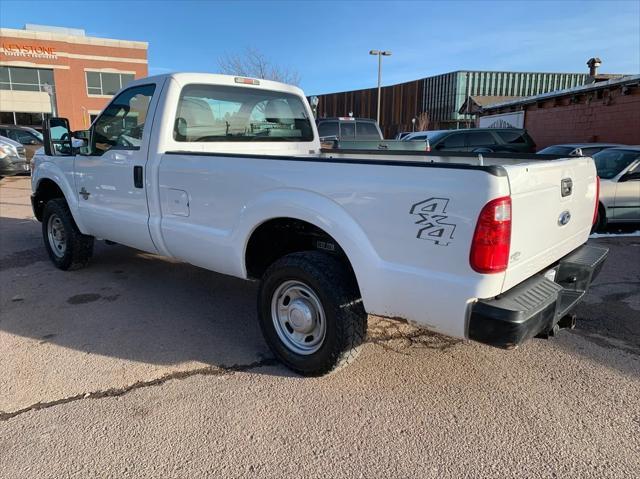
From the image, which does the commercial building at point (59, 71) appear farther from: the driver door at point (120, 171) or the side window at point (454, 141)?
the driver door at point (120, 171)

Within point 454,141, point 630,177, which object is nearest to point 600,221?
point 630,177

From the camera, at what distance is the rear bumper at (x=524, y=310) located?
2.38 m

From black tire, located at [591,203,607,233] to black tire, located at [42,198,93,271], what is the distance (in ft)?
24.1

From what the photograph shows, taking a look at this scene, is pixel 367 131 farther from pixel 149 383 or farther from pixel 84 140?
pixel 149 383

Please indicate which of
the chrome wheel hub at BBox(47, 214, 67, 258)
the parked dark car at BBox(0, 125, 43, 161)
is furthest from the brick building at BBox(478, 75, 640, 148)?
the parked dark car at BBox(0, 125, 43, 161)

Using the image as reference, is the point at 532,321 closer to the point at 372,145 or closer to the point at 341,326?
the point at 341,326

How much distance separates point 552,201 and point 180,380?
255cm

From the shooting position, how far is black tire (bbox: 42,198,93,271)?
536 cm

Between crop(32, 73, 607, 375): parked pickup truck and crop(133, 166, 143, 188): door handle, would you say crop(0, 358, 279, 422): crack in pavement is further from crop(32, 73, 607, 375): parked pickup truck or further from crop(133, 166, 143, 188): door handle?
crop(133, 166, 143, 188): door handle

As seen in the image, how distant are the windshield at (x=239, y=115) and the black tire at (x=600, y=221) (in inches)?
209

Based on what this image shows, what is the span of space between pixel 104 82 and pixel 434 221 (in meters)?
46.4

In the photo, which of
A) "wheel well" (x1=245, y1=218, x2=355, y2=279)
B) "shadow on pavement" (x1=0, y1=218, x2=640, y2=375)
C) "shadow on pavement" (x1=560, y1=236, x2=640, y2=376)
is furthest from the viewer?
"shadow on pavement" (x1=0, y1=218, x2=640, y2=375)

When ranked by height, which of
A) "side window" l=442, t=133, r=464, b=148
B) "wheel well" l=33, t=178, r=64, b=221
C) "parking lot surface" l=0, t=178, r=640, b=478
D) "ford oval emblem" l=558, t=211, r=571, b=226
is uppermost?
"side window" l=442, t=133, r=464, b=148

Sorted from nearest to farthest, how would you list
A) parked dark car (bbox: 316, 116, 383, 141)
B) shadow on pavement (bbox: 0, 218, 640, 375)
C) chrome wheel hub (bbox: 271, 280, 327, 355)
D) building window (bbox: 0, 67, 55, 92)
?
chrome wheel hub (bbox: 271, 280, 327, 355)
shadow on pavement (bbox: 0, 218, 640, 375)
parked dark car (bbox: 316, 116, 383, 141)
building window (bbox: 0, 67, 55, 92)
